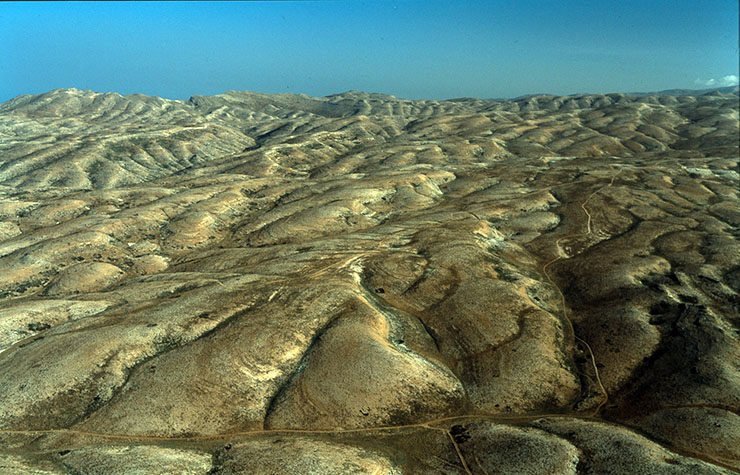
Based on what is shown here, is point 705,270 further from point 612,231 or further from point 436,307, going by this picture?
point 436,307

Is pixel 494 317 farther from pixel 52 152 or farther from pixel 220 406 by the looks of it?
pixel 52 152

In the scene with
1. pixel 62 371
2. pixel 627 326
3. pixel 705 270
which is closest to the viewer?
pixel 62 371

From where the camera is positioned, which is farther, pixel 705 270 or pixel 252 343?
pixel 705 270

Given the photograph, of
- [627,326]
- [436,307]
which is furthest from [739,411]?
[436,307]

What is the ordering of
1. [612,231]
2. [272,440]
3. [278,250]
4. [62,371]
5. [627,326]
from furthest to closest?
1. [612,231]
2. [278,250]
3. [627,326]
4. [62,371]
5. [272,440]

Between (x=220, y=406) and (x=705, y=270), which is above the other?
(x=705, y=270)

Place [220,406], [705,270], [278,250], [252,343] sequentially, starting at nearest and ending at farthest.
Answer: [220,406] < [252,343] < [705,270] < [278,250]

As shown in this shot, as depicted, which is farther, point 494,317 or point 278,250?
point 278,250

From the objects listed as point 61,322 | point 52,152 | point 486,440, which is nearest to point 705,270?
point 486,440

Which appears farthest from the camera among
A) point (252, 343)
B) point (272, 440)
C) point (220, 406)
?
point (252, 343)
